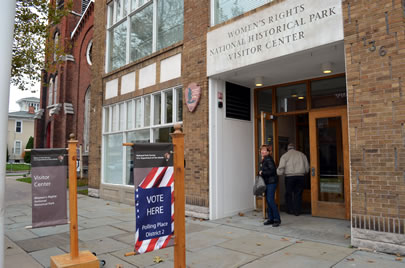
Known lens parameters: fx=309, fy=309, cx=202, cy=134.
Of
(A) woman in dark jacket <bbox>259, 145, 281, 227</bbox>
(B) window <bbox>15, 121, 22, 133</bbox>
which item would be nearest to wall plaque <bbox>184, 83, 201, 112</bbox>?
(A) woman in dark jacket <bbox>259, 145, 281, 227</bbox>

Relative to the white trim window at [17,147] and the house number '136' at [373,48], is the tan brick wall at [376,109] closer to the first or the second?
the house number '136' at [373,48]

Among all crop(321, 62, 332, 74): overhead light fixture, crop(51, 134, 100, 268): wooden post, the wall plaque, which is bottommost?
crop(51, 134, 100, 268): wooden post

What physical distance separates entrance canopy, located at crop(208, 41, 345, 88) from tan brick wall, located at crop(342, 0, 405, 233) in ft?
1.81

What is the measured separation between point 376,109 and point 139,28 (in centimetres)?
815

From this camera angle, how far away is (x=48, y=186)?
450 centimetres

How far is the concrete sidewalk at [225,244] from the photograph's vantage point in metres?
4.49

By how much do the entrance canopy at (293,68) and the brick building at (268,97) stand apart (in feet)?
0.10

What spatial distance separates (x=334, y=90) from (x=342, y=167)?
1.74m

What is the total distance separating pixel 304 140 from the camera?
28.9 feet

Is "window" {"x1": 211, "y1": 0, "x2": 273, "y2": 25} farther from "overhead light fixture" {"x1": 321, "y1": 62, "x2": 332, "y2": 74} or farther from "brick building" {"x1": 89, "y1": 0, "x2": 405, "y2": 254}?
"overhead light fixture" {"x1": 321, "y1": 62, "x2": 332, "y2": 74}

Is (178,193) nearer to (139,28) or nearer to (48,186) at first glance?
(48,186)

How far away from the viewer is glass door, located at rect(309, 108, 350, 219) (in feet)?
22.1

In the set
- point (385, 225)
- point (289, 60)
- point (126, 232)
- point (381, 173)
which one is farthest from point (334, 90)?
point (126, 232)

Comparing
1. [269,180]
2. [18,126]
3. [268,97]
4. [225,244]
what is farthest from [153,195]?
[18,126]
